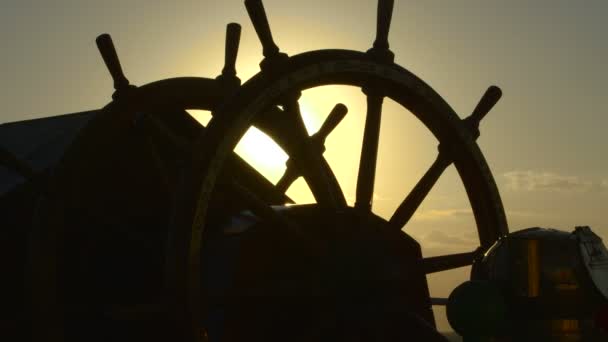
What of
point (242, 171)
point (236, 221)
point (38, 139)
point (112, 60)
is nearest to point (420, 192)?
point (236, 221)

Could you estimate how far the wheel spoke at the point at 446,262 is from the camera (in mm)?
6688

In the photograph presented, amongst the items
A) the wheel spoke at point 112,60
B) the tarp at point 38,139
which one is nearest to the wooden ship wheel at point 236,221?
the wheel spoke at point 112,60

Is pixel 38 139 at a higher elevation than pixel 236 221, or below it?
higher

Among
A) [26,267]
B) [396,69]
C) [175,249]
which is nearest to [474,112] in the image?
[396,69]

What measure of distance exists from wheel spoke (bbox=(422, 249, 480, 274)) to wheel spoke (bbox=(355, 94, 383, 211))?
62cm

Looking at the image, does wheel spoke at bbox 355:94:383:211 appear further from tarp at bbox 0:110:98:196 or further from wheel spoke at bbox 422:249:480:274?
tarp at bbox 0:110:98:196

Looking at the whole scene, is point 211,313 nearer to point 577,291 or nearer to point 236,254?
point 236,254

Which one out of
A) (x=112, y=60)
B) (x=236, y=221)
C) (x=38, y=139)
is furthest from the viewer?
(x=38, y=139)

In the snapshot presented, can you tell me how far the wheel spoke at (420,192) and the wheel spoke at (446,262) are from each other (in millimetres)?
311

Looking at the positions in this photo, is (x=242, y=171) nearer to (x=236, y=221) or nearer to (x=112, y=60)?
(x=236, y=221)

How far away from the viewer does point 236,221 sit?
665 centimetres

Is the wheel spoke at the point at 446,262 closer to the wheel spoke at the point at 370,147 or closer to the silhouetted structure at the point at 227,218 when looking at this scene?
the silhouetted structure at the point at 227,218

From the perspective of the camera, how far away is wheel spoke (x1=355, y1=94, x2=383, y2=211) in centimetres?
661

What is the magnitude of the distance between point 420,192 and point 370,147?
578 millimetres
